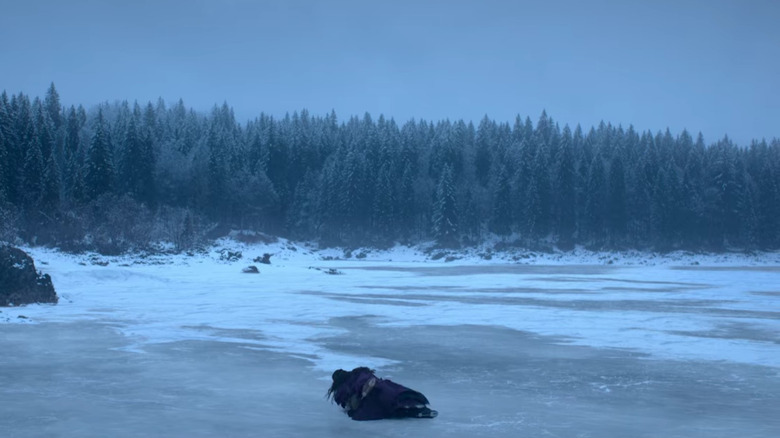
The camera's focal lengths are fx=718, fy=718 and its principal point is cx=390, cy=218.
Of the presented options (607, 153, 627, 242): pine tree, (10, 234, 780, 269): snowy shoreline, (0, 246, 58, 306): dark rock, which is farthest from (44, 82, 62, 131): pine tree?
(0, 246, 58, 306): dark rock

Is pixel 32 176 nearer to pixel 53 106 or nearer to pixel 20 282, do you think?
pixel 20 282

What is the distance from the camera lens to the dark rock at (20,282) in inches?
867

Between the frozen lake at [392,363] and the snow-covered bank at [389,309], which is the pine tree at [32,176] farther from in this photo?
the frozen lake at [392,363]

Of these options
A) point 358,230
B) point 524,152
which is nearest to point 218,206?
point 358,230

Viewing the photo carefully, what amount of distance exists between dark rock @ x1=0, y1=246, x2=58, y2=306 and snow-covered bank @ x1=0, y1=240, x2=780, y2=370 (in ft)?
2.13

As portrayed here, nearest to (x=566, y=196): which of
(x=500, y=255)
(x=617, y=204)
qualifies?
(x=617, y=204)

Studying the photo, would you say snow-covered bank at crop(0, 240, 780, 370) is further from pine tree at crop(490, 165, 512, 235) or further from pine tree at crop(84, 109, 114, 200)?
pine tree at crop(490, 165, 512, 235)

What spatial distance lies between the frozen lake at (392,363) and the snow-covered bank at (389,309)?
0.11m

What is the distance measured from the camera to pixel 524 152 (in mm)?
101875

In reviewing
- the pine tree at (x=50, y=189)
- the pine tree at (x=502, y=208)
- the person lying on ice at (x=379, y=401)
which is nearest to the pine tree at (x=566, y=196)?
the pine tree at (x=502, y=208)

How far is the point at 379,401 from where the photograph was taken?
9516mm

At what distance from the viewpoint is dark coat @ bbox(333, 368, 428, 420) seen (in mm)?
9406

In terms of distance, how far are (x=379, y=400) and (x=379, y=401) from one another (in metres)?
0.01

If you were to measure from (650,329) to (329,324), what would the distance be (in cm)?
856
